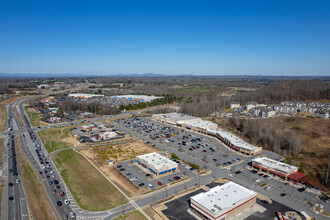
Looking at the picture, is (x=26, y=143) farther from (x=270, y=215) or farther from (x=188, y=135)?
Result: (x=270, y=215)

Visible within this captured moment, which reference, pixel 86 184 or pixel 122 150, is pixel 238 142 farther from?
pixel 86 184

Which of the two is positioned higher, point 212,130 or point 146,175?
point 212,130

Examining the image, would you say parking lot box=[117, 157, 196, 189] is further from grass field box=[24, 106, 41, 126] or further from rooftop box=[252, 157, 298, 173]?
grass field box=[24, 106, 41, 126]

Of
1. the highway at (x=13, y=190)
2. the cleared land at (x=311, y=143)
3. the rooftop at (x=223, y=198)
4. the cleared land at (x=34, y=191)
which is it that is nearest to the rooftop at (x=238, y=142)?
the cleared land at (x=311, y=143)

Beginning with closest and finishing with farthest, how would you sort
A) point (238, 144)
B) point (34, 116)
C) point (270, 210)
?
point (270, 210), point (238, 144), point (34, 116)

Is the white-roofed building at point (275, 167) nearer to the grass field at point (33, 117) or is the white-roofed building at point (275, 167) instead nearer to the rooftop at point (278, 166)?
the rooftop at point (278, 166)

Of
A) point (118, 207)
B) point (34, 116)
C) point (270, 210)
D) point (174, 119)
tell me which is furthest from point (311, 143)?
point (34, 116)
